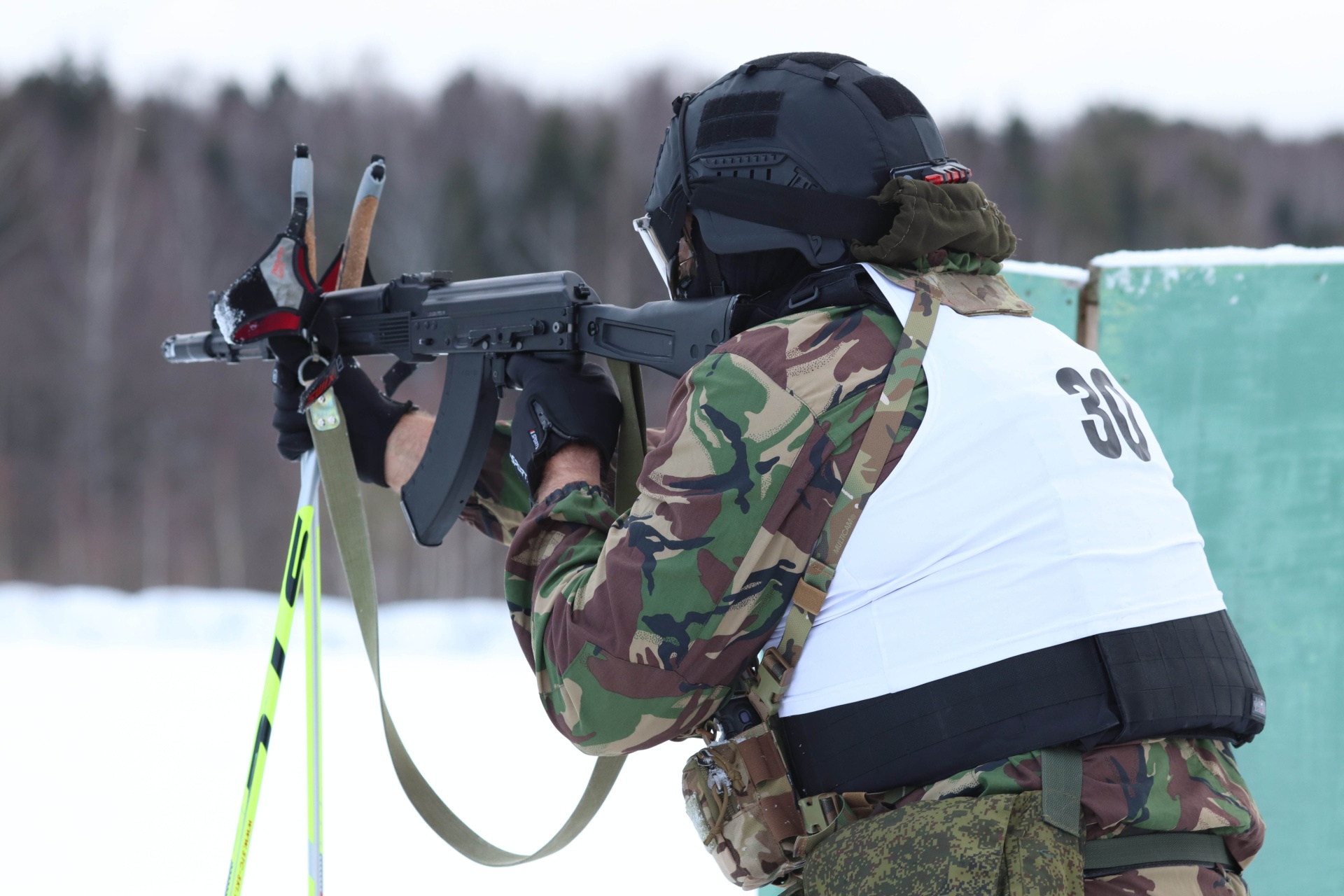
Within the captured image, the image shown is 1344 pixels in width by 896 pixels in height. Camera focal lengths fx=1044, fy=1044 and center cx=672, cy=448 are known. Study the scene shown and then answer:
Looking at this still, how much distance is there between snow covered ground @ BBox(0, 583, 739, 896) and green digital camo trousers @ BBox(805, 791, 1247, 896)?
7.84 ft

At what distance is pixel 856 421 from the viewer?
1.35m

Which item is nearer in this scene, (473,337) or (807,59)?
(807,59)

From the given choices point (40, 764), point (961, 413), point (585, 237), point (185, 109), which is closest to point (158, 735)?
point (40, 764)

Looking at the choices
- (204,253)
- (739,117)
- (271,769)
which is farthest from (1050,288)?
(204,253)

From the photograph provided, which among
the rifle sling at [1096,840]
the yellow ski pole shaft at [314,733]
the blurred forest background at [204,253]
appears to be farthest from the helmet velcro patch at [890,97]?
the blurred forest background at [204,253]

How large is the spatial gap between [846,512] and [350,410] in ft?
4.69

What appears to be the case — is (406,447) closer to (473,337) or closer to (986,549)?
(473,337)

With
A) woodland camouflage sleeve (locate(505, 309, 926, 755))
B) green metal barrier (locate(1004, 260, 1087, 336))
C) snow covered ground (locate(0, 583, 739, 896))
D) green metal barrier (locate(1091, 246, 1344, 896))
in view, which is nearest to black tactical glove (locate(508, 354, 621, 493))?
woodland camouflage sleeve (locate(505, 309, 926, 755))

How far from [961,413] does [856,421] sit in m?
0.14

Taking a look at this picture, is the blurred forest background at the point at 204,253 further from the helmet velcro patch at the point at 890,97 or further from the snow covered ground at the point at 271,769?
the helmet velcro patch at the point at 890,97

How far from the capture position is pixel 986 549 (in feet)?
4.33

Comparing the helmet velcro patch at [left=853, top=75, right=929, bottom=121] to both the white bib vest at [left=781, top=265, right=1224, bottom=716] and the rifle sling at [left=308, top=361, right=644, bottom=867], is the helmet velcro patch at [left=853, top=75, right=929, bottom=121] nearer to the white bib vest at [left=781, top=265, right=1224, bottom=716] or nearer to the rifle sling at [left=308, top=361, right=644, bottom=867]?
the white bib vest at [left=781, top=265, right=1224, bottom=716]

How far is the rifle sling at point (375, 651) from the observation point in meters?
A: 2.23

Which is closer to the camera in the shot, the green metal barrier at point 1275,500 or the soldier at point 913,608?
the soldier at point 913,608
